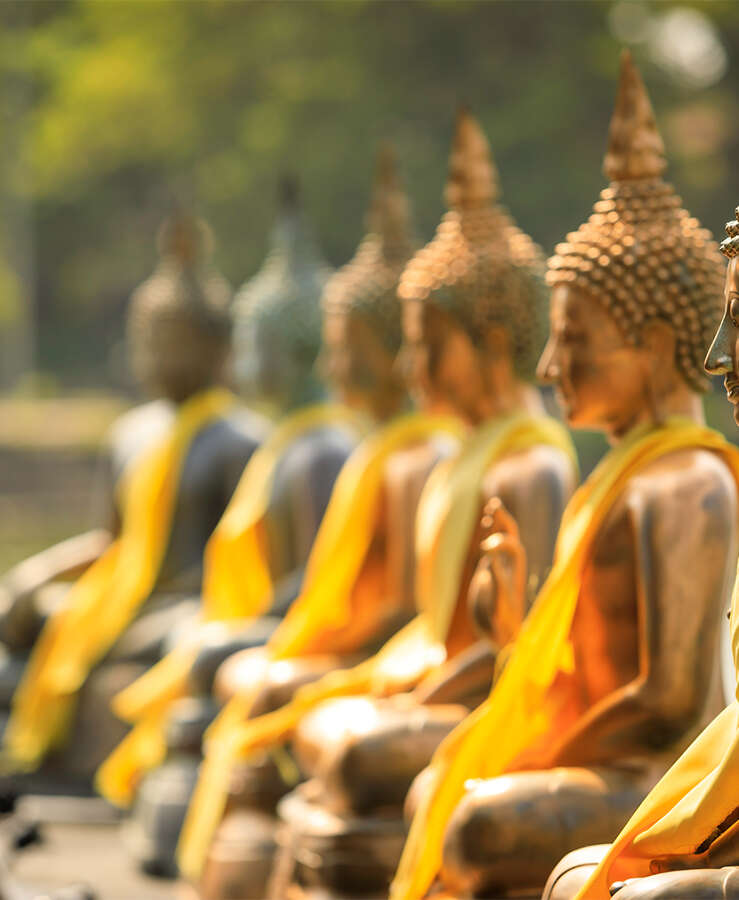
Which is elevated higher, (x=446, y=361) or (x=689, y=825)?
(x=446, y=361)

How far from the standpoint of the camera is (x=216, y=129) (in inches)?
523

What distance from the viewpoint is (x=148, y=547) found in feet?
21.2

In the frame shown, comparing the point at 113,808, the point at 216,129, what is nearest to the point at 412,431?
the point at 113,808

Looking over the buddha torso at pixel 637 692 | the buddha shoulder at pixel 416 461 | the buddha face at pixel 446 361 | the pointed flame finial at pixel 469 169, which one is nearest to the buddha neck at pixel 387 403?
the buddha shoulder at pixel 416 461

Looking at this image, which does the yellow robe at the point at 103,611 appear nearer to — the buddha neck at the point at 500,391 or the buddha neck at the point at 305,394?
the buddha neck at the point at 305,394

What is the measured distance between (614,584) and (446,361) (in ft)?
3.72

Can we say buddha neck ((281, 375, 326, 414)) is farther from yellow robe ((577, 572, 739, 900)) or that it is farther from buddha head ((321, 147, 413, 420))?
yellow robe ((577, 572, 739, 900))

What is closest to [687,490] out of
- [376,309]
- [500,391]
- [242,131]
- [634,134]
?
[634,134]

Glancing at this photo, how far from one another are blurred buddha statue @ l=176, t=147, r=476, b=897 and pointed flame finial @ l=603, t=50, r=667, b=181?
1.13m

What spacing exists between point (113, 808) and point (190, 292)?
5.68 ft

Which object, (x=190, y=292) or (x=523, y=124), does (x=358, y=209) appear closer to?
(x=523, y=124)

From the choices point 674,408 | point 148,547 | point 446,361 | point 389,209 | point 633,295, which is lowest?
point 148,547

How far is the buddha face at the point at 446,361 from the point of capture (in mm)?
4570

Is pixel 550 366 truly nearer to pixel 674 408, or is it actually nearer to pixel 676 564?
pixel 674 408
